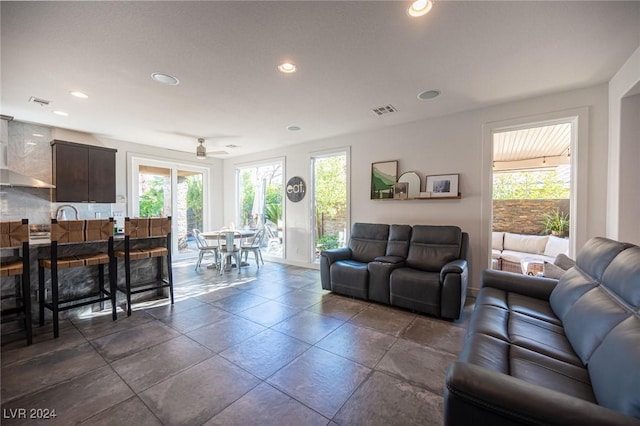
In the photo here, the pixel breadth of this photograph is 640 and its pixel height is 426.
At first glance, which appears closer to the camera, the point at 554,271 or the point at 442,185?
the point at 554,271

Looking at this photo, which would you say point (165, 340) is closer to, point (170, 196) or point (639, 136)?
point (170, 196)

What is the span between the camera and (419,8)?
176cm

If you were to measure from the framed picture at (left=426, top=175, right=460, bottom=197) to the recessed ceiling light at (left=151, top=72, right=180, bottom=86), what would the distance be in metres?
3.62

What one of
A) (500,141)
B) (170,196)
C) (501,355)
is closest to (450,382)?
(501,355)

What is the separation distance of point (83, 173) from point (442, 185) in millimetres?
6053

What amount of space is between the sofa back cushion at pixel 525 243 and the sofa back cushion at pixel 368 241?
137 inches

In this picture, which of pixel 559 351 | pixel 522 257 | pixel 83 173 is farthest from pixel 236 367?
pixel 522 257

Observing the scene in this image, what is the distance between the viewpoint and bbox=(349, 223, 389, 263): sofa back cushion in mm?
3994

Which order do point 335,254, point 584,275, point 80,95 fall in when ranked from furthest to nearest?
point 335,254, point 80,95, point 584,275

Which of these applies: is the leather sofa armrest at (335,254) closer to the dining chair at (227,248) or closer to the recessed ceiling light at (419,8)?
the dining chair at (227,248)

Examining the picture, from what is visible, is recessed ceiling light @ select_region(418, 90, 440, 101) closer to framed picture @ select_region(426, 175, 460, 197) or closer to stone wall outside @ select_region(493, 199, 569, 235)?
framed picture @ select_region(426, 175, 460, 197)

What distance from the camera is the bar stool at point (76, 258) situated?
253cm

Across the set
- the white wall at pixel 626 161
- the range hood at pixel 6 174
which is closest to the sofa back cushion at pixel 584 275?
the white wall at pixel 626 161

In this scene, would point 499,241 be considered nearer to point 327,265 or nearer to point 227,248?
point 327,265
